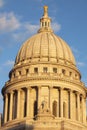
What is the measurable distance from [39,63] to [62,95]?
7.80 m

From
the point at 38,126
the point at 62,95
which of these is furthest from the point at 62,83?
the point at 38,126

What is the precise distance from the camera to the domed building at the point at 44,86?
7912 cm

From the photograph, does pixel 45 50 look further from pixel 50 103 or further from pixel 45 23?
pixel 50 103

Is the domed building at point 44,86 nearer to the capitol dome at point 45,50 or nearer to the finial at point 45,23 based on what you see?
the capitol dome at point 45,50

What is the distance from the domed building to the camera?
260ft

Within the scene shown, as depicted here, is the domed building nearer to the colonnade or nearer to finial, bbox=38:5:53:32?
the colonnade

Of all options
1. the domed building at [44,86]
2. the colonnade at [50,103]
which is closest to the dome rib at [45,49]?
the domed building at [44,86]

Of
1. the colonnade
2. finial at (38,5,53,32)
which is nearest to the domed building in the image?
the colonnade

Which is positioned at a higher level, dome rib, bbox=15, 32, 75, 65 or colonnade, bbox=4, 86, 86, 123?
dome rib, bbox=15, 32, 75, 65

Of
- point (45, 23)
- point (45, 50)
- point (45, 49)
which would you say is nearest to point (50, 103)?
point (45, 50)

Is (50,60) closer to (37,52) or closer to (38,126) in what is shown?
(37,52)

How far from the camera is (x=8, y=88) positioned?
8362 centimetres

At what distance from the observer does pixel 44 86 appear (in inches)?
3162

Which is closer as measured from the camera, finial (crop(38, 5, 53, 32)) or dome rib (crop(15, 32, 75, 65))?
dome rib (crop(15, 32, 75, 65))
